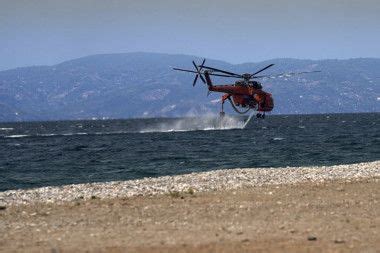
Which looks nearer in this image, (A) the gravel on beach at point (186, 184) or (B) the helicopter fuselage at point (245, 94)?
(A) the gravel on beach at point (186, 184)

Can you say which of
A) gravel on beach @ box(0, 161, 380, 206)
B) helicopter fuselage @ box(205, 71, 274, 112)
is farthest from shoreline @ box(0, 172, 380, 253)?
helicopter fuselage @ box(205, 71, 274, 112)

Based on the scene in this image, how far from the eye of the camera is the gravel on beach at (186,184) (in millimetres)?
32094

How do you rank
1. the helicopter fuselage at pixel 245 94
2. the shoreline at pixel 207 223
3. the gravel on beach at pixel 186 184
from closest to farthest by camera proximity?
the shoreline at pixel 207 223, the gravel on beach at pixel 186 184, the helicopter fuselage at pixel 245 94

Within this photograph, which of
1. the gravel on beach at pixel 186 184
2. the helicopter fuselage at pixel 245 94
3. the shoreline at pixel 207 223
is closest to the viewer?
the shoreline at pixel 207 223

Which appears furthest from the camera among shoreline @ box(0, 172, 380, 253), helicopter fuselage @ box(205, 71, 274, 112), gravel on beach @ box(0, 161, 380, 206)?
helicopter fuselage @ box(205, 71, 274, 112)

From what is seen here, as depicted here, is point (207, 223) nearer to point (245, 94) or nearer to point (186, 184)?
point (186, 184)

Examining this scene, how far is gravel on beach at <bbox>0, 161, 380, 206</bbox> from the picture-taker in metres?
32.1

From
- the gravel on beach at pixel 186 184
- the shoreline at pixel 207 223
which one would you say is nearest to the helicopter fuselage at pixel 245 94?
the gravel on beach at pixel 186 184

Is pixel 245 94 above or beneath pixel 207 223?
above

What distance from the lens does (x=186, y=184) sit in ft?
117

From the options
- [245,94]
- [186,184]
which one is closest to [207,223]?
[186,184]

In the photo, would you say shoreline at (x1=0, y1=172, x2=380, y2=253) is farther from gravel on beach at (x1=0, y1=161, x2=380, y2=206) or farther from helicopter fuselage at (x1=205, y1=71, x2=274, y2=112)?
helicopter fuselage at (x1=205, y1=71, x2=274, y2=112)

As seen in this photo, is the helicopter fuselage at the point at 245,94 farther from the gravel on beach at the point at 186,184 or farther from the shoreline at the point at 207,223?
the shoreline at the point at 207,223

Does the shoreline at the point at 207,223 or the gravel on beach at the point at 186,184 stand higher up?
the shoreline at the point at 207,223
